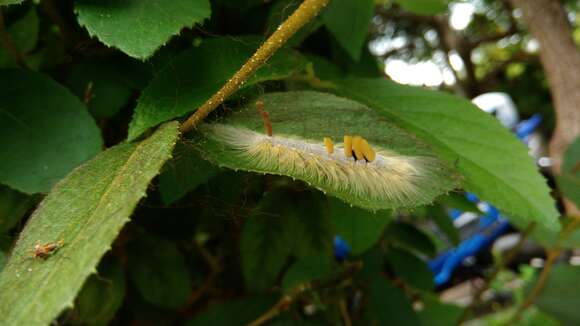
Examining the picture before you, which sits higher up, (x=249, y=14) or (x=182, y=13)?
(x=249, y=14)

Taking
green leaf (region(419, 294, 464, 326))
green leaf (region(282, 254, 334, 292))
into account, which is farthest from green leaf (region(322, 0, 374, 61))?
green leaf (region(419, 294, 464, 326))

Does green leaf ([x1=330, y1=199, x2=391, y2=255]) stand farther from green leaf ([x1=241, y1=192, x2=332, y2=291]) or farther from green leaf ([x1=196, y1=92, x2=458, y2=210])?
green leaf ([x1=196, y1=92, x2=458, y2=210])

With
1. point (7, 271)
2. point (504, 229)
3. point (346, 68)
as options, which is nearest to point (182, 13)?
point (7, 271)

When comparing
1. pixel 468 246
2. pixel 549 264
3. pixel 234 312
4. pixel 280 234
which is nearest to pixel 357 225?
pixel 280 234

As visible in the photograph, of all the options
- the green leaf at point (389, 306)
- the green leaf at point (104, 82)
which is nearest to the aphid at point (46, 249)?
the green leaf at point (104, 82)

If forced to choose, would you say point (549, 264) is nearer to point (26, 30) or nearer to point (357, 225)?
point (357, 225)

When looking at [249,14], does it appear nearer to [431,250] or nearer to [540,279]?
[431,250]

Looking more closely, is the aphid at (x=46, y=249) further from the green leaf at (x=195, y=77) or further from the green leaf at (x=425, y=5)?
the green leaf at (x=425, y=5)
